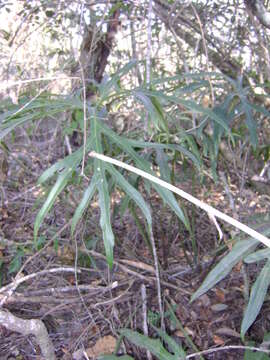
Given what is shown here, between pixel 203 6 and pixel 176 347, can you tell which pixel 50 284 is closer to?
pixel 176 347

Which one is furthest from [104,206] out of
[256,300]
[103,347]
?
[103,347]

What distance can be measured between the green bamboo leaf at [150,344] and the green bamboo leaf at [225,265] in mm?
273

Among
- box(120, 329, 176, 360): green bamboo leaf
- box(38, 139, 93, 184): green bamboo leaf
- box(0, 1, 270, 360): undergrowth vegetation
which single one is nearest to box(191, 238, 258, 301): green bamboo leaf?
box(0, 1, 270, 360): undergrowth vegetation

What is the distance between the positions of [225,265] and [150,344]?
0.41 m

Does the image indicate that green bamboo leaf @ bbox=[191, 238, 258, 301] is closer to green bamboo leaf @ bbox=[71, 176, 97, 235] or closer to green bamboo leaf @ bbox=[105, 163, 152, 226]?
green bamboo leaf @ bbox=[105, 163, 152, 226]

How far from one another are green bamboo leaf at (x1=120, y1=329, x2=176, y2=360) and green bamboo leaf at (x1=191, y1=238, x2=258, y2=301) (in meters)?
0.27

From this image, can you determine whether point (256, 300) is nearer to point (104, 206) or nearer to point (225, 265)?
point (225, 265)

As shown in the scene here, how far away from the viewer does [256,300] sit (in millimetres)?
1010

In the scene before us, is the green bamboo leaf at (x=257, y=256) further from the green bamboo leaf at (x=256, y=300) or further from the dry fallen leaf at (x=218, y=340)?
the dry fallen leaf at (x=218, y=340)

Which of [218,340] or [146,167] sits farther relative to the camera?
[218,340]

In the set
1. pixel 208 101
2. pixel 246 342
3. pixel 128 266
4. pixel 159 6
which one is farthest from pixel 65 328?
pixel 159 6

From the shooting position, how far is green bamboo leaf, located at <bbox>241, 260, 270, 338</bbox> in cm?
100

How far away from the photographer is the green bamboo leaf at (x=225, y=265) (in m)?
1.07

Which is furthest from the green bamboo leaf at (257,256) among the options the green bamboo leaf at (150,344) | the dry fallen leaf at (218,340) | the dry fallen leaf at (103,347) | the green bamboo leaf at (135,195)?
the dry fallen leaf at (103,347)
